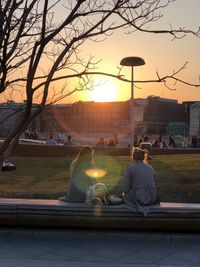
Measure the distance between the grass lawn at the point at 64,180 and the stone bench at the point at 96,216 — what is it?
428 centimetres

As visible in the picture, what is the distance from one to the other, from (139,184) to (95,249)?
119 cm

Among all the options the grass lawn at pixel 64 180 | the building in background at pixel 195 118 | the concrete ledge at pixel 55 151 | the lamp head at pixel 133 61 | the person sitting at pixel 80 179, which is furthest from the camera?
the building in background at pixel 195 118

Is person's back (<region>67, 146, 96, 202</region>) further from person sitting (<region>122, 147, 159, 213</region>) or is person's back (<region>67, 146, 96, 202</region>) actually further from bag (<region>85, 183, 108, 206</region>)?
person sitting (<region>122, 147, 159, 213</region>)

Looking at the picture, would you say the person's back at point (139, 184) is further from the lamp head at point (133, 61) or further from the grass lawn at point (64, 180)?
the lamp head at point (133, 61)

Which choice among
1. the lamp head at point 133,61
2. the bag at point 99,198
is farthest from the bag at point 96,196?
the lamp head at point 133,61

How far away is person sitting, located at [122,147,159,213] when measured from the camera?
8.30 meters

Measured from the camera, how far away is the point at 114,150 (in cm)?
3089

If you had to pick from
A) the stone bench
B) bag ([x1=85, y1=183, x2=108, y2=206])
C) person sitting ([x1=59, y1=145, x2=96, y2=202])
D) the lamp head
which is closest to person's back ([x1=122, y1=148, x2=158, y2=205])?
the stone bench

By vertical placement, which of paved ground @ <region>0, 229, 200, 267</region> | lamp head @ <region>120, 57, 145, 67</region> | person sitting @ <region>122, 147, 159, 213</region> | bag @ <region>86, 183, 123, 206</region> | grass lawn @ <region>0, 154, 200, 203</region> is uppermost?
lamp head @ <region>120, 57, 145, 67</region>

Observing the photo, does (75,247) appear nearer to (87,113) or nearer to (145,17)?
(145,17)

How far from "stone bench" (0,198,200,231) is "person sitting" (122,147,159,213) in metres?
0.15

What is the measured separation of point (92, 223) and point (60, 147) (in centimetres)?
2310

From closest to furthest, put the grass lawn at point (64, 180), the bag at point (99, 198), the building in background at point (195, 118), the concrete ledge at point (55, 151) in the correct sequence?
the bag at point (99, 198) < the grass lawn at point (64, 180) < the concrete ledge at point (55, 151) < the building in background at point (195, 118)

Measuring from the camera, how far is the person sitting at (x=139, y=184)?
8.30 m
